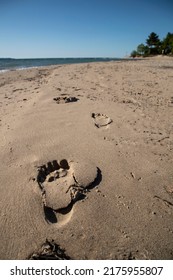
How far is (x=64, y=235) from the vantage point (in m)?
1.56

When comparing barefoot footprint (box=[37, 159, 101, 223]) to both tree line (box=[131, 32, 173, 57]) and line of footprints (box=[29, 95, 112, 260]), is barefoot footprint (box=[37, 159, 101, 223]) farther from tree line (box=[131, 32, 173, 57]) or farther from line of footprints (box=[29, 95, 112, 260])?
tree line (box=[131, 32, 173, 57])

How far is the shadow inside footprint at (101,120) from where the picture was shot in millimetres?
3234

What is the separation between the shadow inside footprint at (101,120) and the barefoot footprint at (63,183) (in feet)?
3.58

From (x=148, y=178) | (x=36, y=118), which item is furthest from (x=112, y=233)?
(x=36, y=118)

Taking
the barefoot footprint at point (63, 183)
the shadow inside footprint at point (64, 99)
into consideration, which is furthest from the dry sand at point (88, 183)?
the shadow inside footprint at point (64, 99)

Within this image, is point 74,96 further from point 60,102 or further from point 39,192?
point 39,192

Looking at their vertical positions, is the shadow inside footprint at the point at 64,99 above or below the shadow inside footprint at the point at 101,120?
above

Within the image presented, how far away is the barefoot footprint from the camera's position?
1808mm

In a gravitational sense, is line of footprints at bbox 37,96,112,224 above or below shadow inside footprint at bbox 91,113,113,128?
below

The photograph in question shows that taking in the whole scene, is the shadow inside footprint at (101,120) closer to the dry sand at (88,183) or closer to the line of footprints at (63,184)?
the dry sand at (88,183)

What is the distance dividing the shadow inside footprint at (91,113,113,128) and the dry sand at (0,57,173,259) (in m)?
0.02

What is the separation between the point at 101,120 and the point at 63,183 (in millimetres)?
1596

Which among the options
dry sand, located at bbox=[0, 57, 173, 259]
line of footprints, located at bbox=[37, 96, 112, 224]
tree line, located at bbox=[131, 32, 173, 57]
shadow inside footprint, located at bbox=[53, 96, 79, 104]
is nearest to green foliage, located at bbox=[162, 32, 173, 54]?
tree line, located at bbox=[131, 32, 173, 57]

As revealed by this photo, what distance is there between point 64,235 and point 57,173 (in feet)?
2.35
